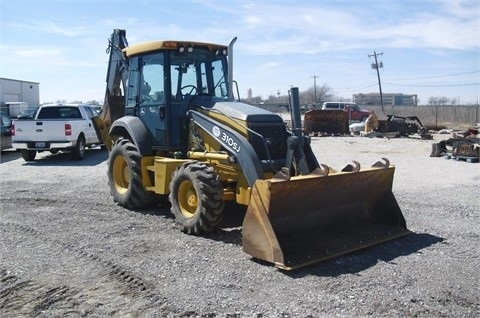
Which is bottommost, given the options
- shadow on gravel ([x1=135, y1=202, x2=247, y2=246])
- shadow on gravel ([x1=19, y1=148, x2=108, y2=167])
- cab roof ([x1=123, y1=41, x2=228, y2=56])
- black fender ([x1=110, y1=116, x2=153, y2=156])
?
shadow on gravel ([x1=135, y1=202, x2=247, y2=246])

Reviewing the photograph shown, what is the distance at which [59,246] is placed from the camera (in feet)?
21.5

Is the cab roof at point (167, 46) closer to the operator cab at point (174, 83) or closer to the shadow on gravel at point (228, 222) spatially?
the operator cab at point (174, 83)

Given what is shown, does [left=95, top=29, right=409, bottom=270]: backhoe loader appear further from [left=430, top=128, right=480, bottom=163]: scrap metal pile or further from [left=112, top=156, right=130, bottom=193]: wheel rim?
[left=430, top=128, right=480, bottom=163]: scrap metal pile

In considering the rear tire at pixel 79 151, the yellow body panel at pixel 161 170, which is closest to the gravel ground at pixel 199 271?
the yellow body panel at pixel 161 170

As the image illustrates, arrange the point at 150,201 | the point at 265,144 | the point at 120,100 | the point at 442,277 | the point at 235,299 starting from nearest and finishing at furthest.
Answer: the point at 235,299, the point at 442,277, the point at 265,144, the point at 150,201, the point at 120,100

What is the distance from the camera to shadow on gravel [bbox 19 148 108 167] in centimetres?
1572

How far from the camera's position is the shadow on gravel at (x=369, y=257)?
549 centimetres

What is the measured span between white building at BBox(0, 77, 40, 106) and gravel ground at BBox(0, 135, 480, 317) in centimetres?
4105

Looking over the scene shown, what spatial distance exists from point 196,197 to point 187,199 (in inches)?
11.1

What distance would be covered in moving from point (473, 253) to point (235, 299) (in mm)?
3293

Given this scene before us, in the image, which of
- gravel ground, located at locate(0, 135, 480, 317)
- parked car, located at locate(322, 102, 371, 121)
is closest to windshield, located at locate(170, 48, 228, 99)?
gravel ground, located at locate(0, 135, 480, 317)

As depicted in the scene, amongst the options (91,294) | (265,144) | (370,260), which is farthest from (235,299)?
(265,144)

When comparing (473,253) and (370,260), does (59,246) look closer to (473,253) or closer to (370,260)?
(370,260)

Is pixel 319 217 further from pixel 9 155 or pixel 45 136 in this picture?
pixel 9 155
